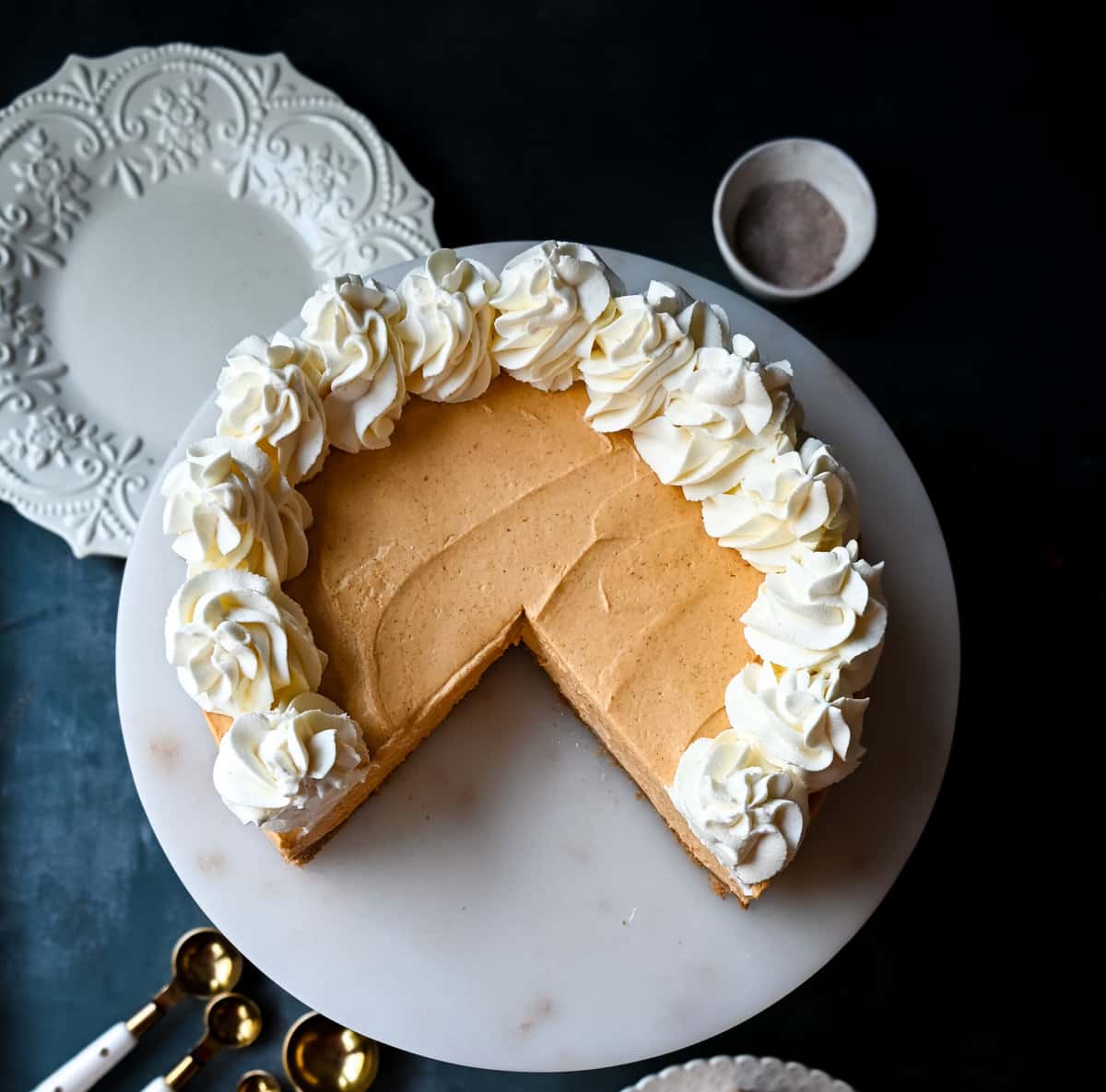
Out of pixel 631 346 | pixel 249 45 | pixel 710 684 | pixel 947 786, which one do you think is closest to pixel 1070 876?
pixel 947 786

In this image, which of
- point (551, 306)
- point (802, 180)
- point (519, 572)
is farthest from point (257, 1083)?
point (802, 180)

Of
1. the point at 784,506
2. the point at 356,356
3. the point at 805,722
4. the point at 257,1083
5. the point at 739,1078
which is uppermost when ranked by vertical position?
the point at 356,356

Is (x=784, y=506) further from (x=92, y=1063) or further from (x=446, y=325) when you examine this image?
(x=92, y=1063)

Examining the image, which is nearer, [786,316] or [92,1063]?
[92,1063]

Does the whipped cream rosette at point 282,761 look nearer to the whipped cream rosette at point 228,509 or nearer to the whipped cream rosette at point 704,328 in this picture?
the whipped cream rosette at point 228,509

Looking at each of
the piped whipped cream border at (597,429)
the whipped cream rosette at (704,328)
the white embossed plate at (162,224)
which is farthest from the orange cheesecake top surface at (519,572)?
the white embossed plate at (162,224)

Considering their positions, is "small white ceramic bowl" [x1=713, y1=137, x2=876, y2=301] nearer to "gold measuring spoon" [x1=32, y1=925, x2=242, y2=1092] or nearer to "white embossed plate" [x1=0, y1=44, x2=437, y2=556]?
"white embossed plate" [x1=0, y1=44, x2=437, y2=556]


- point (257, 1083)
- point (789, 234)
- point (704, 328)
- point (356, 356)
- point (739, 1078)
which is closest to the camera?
point (356, 356)
